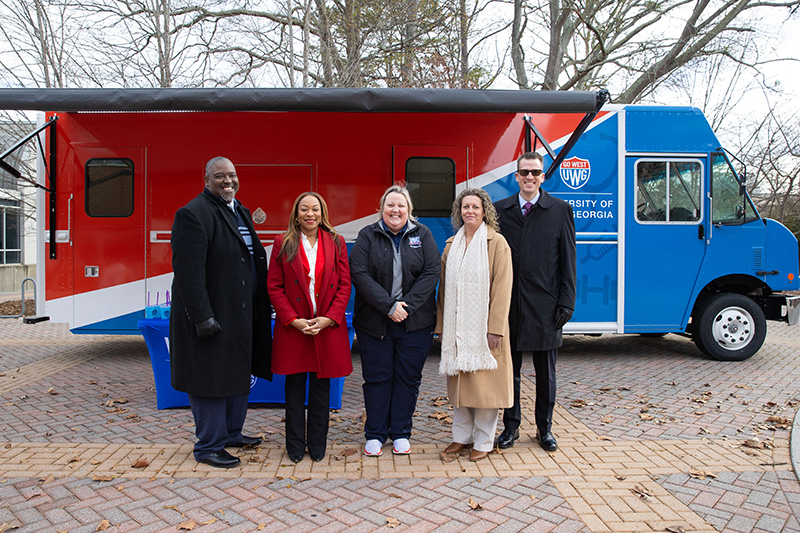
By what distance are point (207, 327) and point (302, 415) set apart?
2.87 feet

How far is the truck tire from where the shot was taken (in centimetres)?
685

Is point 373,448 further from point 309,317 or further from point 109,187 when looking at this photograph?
point 109,187

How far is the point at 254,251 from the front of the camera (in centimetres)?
389

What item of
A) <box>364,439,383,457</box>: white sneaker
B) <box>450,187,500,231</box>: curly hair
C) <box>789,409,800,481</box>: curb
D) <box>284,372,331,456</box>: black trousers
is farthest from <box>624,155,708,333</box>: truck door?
<box>284,372,331,456</box>: black trousers

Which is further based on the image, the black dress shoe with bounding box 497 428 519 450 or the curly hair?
the black dress shoe with bounding box 497 428 519 450

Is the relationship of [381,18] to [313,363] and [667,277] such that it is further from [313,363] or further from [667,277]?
[313,363]

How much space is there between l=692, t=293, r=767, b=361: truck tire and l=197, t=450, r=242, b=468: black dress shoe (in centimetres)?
569

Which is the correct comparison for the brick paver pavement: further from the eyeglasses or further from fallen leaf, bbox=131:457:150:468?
the eyeglasses

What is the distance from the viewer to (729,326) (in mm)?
6891

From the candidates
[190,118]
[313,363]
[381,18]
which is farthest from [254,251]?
[381,18]

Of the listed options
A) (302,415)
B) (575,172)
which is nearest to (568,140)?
(575,172)

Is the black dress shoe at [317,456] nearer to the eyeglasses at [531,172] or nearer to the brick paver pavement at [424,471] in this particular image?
the brick paver pavement at [424,471]

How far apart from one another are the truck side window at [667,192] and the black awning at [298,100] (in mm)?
1615

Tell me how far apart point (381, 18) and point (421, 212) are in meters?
6.79
